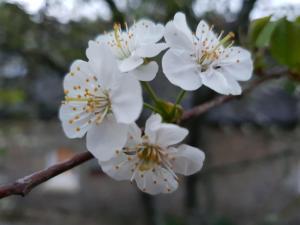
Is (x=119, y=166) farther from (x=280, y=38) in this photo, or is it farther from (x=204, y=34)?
(x=280, y=38)

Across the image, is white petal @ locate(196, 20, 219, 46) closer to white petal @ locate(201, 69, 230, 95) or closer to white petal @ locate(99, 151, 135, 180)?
white petal @ locate(201, 69, 230, 95)

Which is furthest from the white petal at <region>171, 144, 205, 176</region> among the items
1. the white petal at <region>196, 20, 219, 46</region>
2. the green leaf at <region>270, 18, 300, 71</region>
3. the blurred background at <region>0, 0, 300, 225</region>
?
the blurred background at <region>0, 0, 300, 225</region>

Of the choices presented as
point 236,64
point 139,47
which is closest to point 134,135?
point 139,47

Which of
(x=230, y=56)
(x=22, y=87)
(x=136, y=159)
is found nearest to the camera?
(x=136, y=159)

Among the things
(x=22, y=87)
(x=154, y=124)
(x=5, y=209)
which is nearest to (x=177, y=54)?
(x=154, y=124)

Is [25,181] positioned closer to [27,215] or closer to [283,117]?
[283,117]

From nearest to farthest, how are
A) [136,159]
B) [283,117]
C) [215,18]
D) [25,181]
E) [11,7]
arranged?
[25,181], [136,159], [11,7], [215,18], [283,117]

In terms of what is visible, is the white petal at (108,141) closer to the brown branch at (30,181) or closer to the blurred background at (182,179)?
the brown branch at (30,181)

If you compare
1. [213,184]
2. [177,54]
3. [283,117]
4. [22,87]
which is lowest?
[213,184]
